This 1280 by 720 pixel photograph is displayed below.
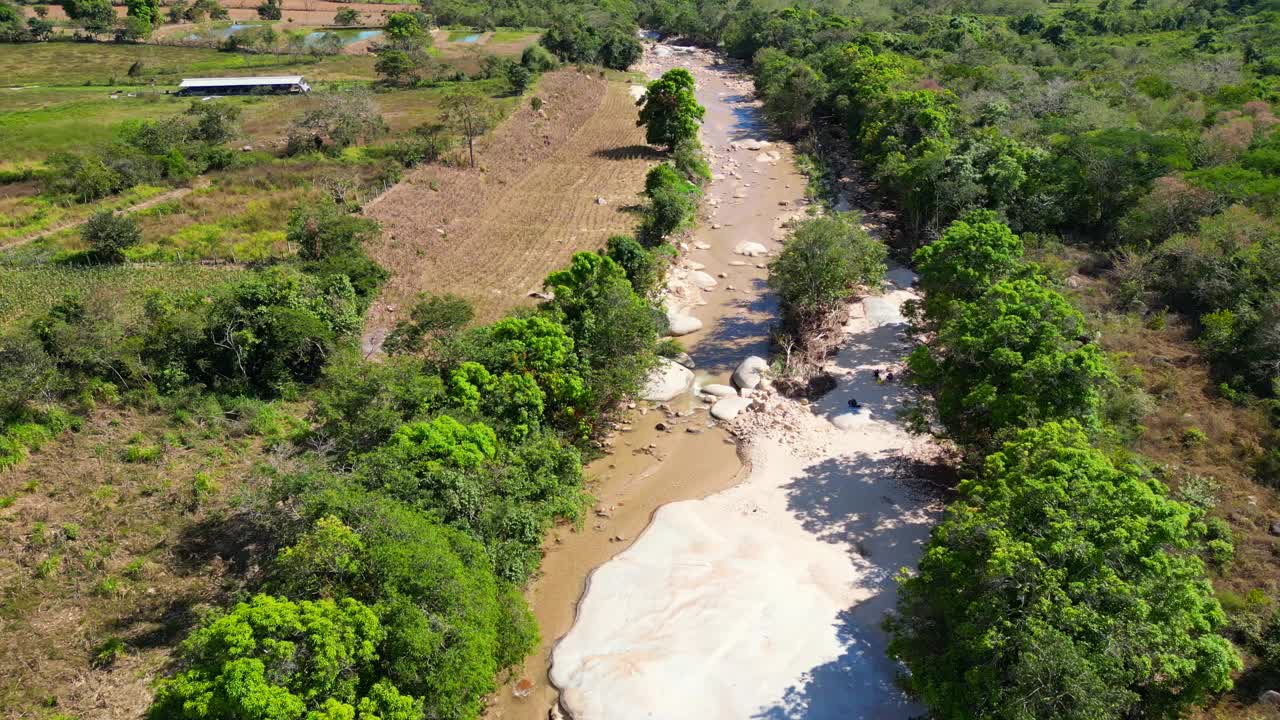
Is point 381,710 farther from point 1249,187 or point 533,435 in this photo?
point 1249,187

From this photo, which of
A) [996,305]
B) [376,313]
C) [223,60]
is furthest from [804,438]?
[223,60]

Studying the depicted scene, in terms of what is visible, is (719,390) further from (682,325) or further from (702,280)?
(702,280)

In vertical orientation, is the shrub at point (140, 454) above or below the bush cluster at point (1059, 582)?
below

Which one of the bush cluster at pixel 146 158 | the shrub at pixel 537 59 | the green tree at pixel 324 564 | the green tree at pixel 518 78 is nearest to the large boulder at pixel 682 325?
the green tree at pixel 324 564

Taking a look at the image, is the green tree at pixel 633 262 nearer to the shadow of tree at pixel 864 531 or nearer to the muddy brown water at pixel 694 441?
the muddy brown water at pixel 694 441

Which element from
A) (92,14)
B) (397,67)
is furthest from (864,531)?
(92,14)

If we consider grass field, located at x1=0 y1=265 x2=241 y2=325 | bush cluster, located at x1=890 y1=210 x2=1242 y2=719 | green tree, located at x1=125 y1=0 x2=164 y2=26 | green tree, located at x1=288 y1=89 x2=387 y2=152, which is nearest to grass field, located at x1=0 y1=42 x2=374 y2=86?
green tree, located at x1=125 y1=0 x2=164 y2=26

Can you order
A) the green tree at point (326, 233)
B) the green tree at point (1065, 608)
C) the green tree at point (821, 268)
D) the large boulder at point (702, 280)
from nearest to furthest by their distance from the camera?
the green tree at point (1065, 608) < the green tree at point (821, 268) < the green tree at point (326, 233) < the large boulder at point (702, 280)

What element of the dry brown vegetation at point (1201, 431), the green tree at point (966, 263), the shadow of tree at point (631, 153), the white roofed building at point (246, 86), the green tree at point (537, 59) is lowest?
the dry brown vegetation at point (1201, 431)
